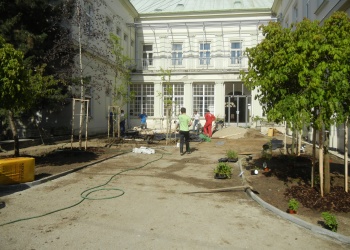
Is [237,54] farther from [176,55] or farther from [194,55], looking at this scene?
[176,55]

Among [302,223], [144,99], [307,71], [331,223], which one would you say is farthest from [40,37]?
[144,99]

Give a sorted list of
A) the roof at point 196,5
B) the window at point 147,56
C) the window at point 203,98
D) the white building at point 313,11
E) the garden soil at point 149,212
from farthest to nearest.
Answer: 1. the roof at point 196,5
2. the window at point 147,56
3. the window at point 203,98
4. the white building at point 313,11
5. the garden soil at point 149,212

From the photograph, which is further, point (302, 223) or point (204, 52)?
point (204, 52)

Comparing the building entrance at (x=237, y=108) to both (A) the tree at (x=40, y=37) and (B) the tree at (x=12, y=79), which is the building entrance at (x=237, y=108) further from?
(B) the tree at (x=12, y=79)

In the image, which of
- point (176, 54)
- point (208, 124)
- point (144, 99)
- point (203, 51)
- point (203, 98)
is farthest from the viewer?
point (176, 54)

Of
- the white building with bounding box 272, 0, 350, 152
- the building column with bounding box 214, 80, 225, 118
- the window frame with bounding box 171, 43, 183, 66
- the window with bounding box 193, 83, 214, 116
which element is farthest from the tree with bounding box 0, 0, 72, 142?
the window frame with bounding box 171, 43, 183, 66

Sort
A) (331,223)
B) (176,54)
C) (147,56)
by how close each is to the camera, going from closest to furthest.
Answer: (331,223) → (176,54) → (147,56)

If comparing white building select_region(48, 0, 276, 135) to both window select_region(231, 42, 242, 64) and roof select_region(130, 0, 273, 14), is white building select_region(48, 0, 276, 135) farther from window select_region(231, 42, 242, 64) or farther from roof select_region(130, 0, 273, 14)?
roof select_region(130, 0, 273, 14)

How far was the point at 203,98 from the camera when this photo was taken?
3077 centimetres

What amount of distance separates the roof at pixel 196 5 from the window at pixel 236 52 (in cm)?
360

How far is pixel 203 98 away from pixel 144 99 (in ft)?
19.7

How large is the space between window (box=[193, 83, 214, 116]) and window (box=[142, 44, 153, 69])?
17.9 ft

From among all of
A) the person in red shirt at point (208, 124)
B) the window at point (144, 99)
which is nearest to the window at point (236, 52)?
the window at point (144, 99)

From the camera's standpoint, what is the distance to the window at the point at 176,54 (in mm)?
32000
